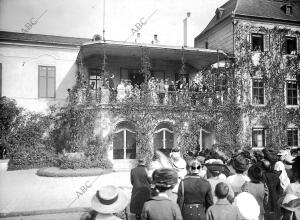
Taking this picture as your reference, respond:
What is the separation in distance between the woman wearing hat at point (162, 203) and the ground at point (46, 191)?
5257mm

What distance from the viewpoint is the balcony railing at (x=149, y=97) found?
17.4 meters

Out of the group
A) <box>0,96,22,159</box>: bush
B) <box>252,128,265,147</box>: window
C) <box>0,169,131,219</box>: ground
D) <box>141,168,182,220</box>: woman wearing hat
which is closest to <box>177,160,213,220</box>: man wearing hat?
<box>141,168,182,220</box>: woman wearing hat

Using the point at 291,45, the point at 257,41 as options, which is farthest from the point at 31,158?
the point at 291,45

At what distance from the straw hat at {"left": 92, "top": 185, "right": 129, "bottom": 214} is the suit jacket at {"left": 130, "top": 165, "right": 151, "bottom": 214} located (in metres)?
3.43

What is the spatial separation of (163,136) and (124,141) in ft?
8.34

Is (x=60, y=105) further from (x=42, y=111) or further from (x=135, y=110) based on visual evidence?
(x=135, y=110)

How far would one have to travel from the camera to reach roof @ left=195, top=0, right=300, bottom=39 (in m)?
22.1

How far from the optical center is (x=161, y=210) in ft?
12.3

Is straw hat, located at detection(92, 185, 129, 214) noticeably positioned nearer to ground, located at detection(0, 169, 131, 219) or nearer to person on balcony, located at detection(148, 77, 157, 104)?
ground, located at detection(0, 169, 131, 219)

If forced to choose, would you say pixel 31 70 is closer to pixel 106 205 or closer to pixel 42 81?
pixel 42 81

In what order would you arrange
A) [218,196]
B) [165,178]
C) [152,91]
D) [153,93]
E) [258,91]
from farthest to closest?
[258,91] → [153,93] → [152,91] → [218,196] → [165,178]

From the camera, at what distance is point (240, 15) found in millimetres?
21750

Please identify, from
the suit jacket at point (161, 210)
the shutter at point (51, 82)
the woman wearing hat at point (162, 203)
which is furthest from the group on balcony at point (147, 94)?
the suit jacket at point (161, 210)

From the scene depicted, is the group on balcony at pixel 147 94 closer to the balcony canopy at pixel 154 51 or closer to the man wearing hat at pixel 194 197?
the balcony canopy at pixel 154 51
